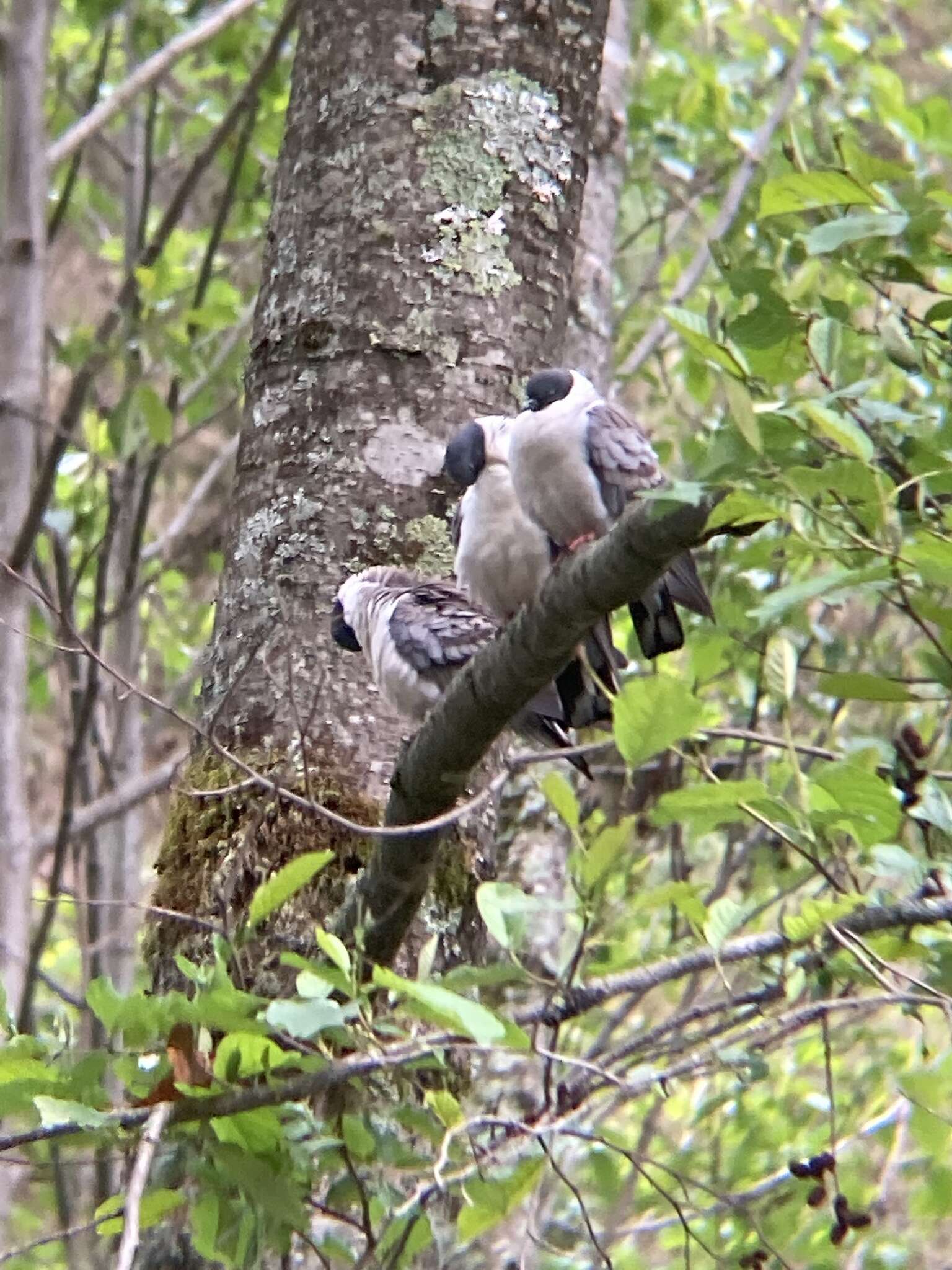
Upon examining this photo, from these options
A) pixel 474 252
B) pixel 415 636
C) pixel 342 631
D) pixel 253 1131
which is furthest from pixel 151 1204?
pixel 474 252

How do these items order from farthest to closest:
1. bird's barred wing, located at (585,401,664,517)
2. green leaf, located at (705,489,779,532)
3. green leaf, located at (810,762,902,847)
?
bird's barred wing, located at (585,401,664,517) < green leaf, located at (810,762,902,847) < green leaf, located at (705,489,779,532)

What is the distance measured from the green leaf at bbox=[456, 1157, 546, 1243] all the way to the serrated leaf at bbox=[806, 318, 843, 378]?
91 centimetres

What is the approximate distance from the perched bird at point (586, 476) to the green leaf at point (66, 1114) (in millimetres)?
1478

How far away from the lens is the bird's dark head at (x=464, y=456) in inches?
104

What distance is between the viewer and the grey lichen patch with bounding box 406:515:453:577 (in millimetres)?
2727

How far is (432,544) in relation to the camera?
2783mm

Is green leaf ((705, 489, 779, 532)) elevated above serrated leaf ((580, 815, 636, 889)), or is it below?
above

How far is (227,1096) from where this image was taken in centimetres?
165

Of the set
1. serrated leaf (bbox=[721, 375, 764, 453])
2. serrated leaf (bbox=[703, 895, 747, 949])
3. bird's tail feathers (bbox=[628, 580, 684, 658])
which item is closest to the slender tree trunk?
bird's tail feathers (bbox=[628, 580, 684, 658])

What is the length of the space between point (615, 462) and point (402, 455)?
1.55 feet

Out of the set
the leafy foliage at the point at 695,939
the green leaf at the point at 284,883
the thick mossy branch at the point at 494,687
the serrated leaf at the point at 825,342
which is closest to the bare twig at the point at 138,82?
the leafy foliage at the point at 695,939

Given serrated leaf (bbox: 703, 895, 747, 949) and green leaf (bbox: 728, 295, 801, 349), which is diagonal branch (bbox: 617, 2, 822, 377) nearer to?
green leaf (bbox: 728, 295, 801, 349)

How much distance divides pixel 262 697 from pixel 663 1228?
10.7 feet

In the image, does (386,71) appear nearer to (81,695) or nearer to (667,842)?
(81,695)
